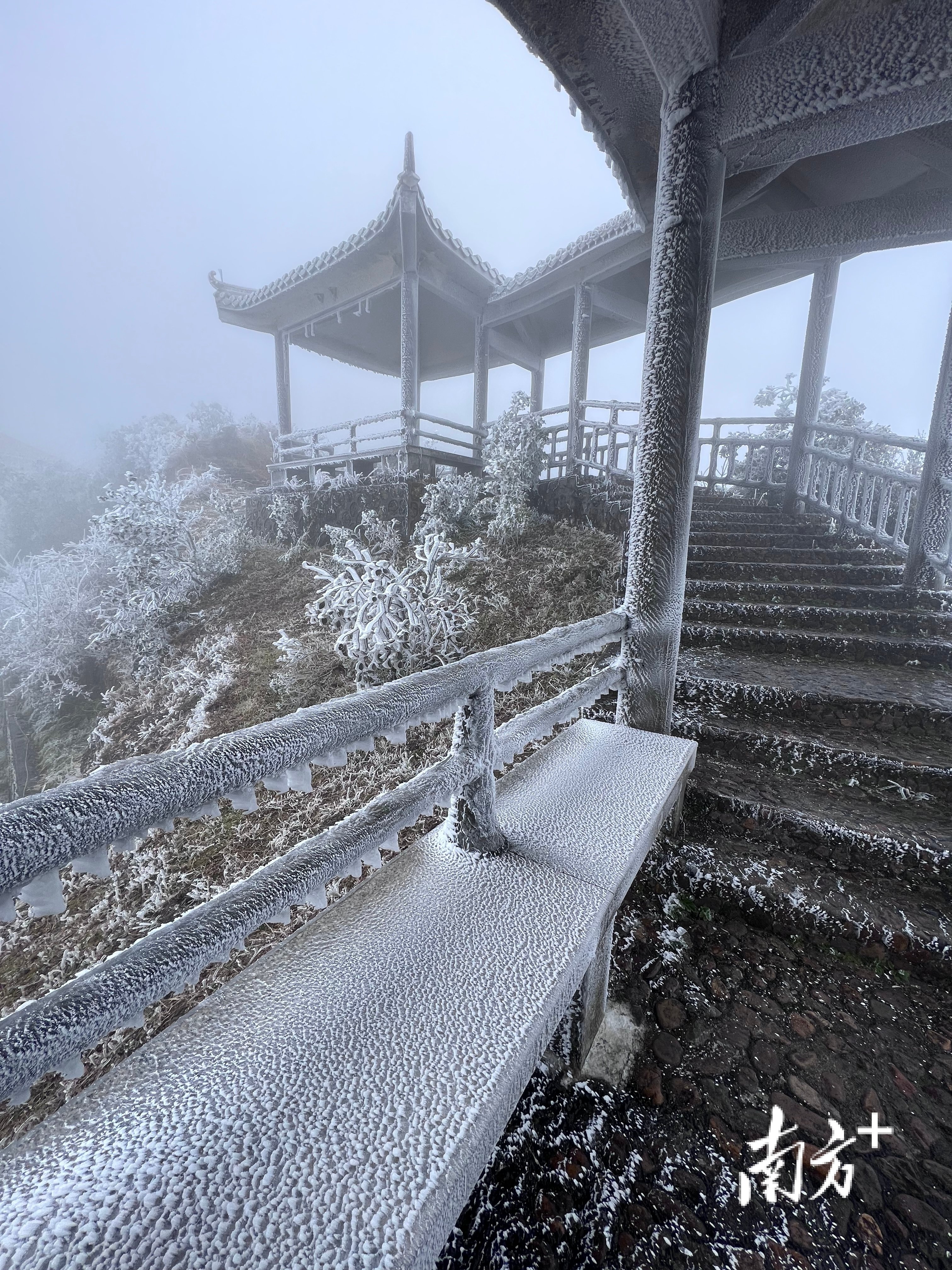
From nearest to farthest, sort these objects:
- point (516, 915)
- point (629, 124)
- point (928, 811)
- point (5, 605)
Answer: point (516, 915) → point (928, 811) → point (629, 124) → point (5, 605)

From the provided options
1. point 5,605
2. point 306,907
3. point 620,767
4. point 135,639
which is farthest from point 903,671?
point 5,605

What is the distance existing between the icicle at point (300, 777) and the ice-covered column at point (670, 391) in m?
1.72

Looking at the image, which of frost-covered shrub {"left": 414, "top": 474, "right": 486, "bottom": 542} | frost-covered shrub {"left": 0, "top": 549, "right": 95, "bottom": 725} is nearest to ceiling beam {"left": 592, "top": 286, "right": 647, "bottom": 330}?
frost-covered shrub {"left": 414, "top": 474, "right": 486, "bottom": 542}

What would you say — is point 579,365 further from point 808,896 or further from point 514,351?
point 808,896

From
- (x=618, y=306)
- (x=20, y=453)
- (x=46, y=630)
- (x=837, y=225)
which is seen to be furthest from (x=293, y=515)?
(x=20, y=453)

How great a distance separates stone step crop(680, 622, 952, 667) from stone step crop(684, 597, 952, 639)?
0.29 feet

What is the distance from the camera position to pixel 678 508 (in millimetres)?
2104

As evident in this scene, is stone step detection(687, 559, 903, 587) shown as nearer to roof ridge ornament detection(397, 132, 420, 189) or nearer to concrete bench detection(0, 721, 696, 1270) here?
concrete bench detection(0, 721, 696, 1270)

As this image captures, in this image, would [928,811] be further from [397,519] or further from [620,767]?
[397,519]

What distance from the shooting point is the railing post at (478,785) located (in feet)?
3.98

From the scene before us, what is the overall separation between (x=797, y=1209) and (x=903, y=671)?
9.40 ft

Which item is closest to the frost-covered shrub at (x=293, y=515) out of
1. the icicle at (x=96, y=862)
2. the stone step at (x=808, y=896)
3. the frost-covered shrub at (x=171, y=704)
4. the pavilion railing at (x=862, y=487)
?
the frost-covered shrub at (x=171, y=704)

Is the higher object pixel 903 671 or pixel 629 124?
pixel 629 124

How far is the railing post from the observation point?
1214 mm
